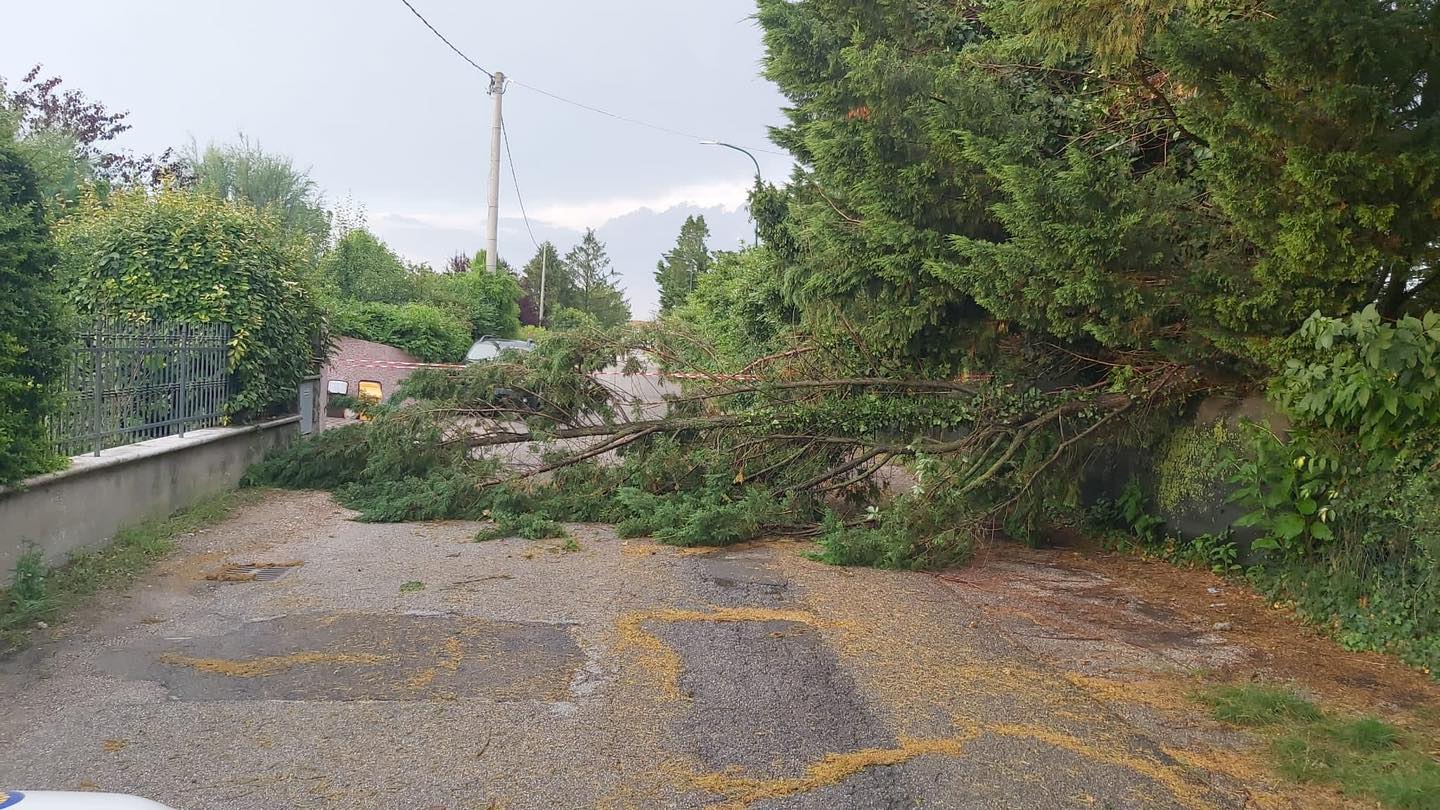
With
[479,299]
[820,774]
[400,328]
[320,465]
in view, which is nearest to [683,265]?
[479,299]

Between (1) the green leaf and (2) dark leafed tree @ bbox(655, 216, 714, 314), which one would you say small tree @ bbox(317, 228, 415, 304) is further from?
(1) the green leaf

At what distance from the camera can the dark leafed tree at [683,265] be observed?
4025 cm

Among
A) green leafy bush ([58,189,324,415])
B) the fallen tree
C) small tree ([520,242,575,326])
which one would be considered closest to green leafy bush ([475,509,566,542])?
the fallen tree

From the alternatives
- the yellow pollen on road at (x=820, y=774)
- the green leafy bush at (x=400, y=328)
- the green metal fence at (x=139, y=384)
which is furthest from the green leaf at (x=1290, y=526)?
the green leafy bush at (x=400, y=328)

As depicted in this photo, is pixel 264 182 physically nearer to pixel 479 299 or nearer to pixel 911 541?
pixel 479 299

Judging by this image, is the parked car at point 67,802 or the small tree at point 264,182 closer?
the parked car at point 67,802

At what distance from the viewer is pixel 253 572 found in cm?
775

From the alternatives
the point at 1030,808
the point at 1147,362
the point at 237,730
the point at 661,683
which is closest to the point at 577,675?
the point at 661,683

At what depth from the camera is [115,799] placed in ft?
7.08

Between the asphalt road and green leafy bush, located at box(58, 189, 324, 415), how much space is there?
4.18 metres

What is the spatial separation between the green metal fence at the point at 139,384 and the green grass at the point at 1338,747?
7881mm

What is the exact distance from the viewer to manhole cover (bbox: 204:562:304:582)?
751 centimetres

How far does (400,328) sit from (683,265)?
2732cm

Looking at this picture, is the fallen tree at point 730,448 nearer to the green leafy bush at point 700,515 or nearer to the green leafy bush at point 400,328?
the green leafy bush at point 700,515
